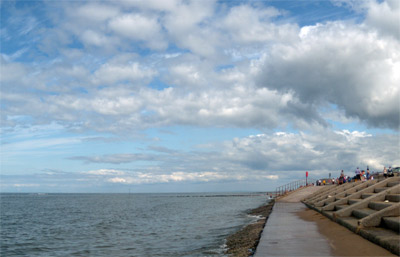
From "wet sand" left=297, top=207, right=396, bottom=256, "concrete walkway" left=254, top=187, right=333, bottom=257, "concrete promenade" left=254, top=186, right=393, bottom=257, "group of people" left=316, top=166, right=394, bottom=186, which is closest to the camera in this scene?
"wet sand" left=297, top=207, right=396, bottom=256

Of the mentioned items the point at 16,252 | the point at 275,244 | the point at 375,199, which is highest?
the point at 375,199

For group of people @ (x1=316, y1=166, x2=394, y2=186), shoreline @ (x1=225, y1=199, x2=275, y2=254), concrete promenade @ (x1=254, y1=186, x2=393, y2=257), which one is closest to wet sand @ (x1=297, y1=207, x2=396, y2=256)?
concrete promenade @ (x1=254, y1=186, x2=393, y2=257)

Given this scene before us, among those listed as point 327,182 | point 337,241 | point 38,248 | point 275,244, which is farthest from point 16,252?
point 327,182

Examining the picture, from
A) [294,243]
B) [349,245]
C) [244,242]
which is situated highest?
[349,245]

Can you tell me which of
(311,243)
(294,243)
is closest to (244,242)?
(294,243)

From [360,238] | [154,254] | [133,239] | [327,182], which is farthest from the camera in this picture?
[327,182]

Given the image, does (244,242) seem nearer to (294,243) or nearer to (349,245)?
(294,243)

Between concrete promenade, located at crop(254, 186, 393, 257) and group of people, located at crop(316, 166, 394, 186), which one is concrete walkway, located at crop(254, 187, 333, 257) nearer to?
concrete promenade, located at crop(254, 186, 393, 257)

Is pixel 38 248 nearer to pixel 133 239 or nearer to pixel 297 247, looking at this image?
pixel 133 239

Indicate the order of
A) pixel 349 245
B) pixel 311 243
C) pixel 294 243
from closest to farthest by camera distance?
1. pixel 349 245
2. pixel 311 243
3. pixel 294 243

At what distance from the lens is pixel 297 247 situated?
9945 millimetres

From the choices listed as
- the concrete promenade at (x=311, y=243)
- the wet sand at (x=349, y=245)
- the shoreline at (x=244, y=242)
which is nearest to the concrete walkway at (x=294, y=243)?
the concrete promenade at (x=311, y=243)

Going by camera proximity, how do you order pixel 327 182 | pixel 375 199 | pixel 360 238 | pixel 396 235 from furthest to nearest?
pixel 327 182 → pixel 375 199 → pixel 360 238 → pixel 396 235

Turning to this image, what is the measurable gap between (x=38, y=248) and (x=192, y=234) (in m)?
9.18
